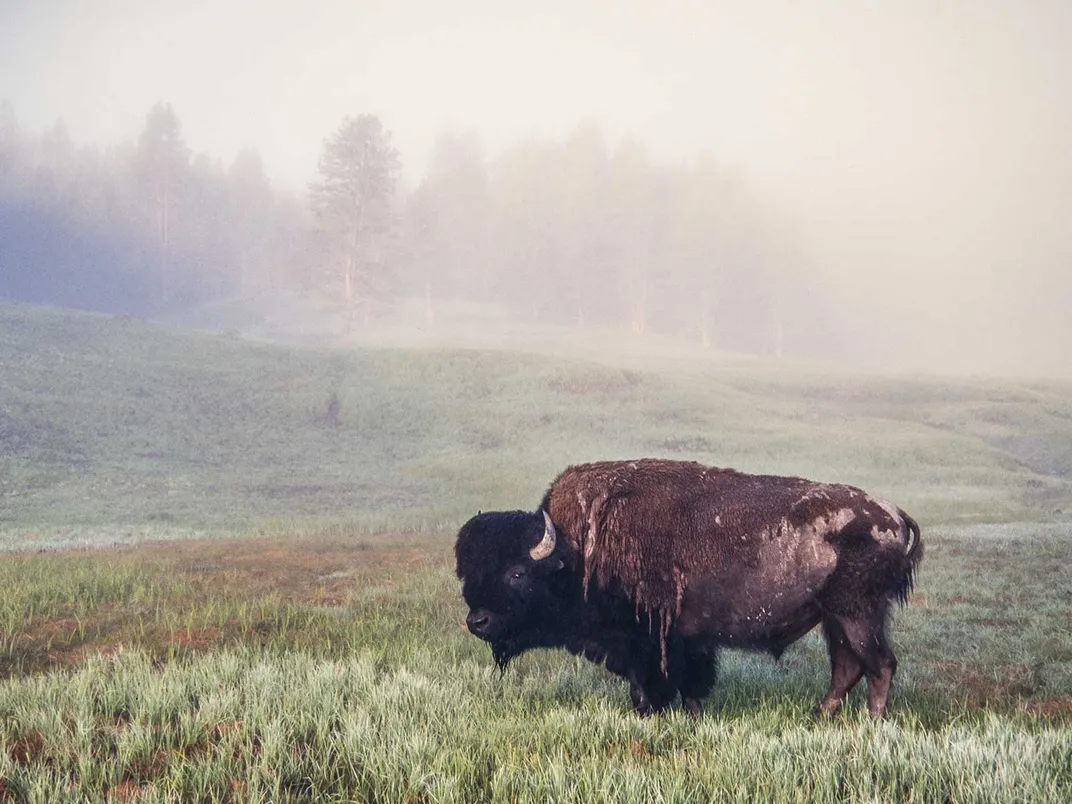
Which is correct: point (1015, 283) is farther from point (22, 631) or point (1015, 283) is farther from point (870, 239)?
point (22, 631)

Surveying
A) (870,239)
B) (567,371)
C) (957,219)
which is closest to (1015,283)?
(957,219)

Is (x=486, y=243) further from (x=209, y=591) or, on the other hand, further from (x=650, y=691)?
(x=650, y=691)

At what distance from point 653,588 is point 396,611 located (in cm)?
478

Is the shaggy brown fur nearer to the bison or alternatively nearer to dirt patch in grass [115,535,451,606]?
the bison

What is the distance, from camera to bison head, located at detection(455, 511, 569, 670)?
6.07 meters

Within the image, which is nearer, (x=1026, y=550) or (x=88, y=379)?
(x=1026, y=550)

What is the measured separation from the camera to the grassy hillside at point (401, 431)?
22141 mm

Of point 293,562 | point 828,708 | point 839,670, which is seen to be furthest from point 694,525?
point 293,562

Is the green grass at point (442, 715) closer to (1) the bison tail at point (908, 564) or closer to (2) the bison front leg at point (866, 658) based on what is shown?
(2) the bison front leg at point (866, 658)

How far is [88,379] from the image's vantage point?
33719mm

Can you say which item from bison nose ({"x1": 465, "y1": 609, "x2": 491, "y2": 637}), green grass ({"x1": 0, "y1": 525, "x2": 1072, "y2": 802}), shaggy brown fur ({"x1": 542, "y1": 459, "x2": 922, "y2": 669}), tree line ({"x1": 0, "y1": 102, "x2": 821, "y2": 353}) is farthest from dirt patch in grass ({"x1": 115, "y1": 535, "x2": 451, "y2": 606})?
tree line ({"x1": 0, "y1": 102, "x2": 821, "y2": 353})

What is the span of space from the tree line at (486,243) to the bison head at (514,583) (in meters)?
65.0

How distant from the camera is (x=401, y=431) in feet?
110

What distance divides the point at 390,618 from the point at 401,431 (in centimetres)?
2490
